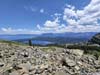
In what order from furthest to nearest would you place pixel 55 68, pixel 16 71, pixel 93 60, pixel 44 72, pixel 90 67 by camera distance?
pixel 93 60
pixel 90 67
pixel 55 68
pixel 44 72
pixel 16 71

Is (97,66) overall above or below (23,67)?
below

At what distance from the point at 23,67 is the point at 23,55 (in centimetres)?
1022

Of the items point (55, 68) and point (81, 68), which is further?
point (81, 68)

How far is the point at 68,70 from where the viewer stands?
3878 cm

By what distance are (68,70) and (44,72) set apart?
6.02 meters

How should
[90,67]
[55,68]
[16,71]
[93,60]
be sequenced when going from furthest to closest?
[93,60] → [90,67] → [55,68] → [16,71]

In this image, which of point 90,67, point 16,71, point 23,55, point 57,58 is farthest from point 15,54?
point 90,67

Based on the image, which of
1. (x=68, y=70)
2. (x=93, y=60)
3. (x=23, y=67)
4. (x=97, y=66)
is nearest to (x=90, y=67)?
(x=97, y=66)

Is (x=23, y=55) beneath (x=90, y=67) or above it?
above

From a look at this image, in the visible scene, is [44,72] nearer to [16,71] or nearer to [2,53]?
[16,71]

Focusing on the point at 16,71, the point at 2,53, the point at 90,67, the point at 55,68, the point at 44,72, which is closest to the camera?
the point at 16,71

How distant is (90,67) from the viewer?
4531cm

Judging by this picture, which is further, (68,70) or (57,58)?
(57,58)

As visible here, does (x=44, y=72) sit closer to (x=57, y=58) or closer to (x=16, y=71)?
(x=16, y=71)
